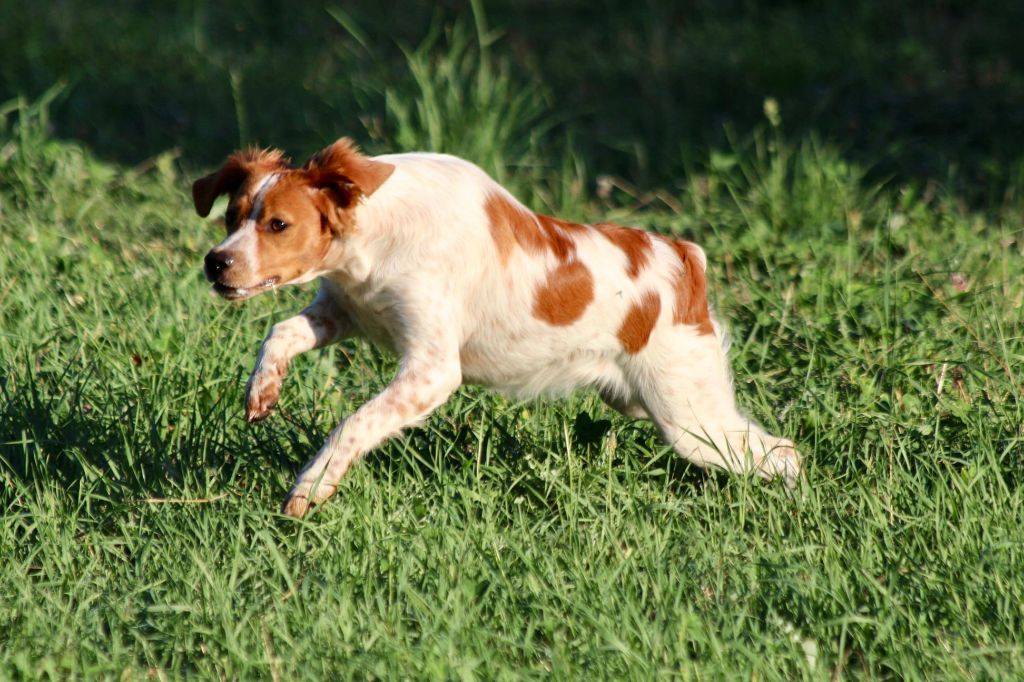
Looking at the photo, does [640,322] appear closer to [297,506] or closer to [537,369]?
[537,369]

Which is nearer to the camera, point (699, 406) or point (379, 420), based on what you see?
point (379, 420)

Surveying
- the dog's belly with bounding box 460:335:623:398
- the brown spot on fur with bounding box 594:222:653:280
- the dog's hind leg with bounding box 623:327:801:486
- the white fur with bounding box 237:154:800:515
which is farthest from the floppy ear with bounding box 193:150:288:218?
the dog's hind leg with bounding box 623:327:801:486

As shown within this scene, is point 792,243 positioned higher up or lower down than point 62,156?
lower down

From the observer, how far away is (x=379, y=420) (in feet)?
11.2

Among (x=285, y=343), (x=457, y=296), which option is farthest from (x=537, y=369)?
(x=285, y=343)

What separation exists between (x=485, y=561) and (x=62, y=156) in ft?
12.4

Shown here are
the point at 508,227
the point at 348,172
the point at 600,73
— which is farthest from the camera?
the point at 600,73

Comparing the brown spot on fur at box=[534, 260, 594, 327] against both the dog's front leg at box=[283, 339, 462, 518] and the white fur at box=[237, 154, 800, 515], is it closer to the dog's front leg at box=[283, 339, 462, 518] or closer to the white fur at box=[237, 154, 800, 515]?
the white fur at box=[237, 154, 800, 515]

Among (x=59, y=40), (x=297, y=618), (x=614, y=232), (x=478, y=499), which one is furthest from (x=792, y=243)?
(x=59, y=40)

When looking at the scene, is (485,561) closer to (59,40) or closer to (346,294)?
(346,294)

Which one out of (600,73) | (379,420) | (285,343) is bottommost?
(600,73)

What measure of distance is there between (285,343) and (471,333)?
50cm

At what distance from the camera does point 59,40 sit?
849 cm

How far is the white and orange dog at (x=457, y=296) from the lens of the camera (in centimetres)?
338
